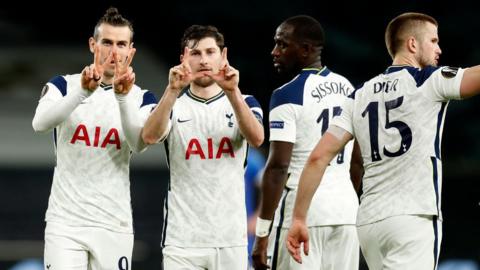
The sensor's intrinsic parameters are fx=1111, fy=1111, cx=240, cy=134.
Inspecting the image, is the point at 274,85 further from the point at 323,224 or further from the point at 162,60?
Result: the point at 323,224

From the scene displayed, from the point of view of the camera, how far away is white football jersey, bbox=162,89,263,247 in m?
6.50

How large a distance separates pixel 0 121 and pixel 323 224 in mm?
9725

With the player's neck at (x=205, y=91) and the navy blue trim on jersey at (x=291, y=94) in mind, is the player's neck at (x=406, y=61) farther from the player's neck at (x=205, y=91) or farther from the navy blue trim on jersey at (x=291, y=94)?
the player's neck at (x=205, y=91)

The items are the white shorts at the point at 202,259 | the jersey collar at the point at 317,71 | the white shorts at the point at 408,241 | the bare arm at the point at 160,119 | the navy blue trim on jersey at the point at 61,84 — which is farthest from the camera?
the jersey collar at the point at 317,71

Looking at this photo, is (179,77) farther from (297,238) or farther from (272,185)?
(297,238)

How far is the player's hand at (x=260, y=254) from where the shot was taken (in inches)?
266

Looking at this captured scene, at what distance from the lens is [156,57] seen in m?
17.7

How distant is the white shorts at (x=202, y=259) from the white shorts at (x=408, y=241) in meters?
0.99

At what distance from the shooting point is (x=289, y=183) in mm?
6996

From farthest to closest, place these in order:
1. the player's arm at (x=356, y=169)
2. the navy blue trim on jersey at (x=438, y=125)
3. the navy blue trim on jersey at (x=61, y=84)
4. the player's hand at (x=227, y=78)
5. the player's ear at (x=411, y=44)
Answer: the player's arm at (x=356, y=169) → the navy blue trim on jersey at (x=61, y=84) → the player's hand at (x=227, y=78) → the player's ear at (x=411, y=44) → the navy blue trim on jersey at (x=438, y=125)

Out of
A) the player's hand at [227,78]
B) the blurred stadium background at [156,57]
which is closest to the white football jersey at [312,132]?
the player's hand at [227,78]

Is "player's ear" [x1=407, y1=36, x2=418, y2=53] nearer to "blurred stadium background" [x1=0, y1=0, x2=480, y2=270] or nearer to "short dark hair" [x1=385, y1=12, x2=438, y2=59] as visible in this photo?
"short dark hair" [x1=385, y1=12, x2=438, y2=59]

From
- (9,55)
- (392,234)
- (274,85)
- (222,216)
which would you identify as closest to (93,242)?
(222,216)

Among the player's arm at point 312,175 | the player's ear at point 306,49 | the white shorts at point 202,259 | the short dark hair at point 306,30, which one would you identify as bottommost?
the white shorts at point 202,259
